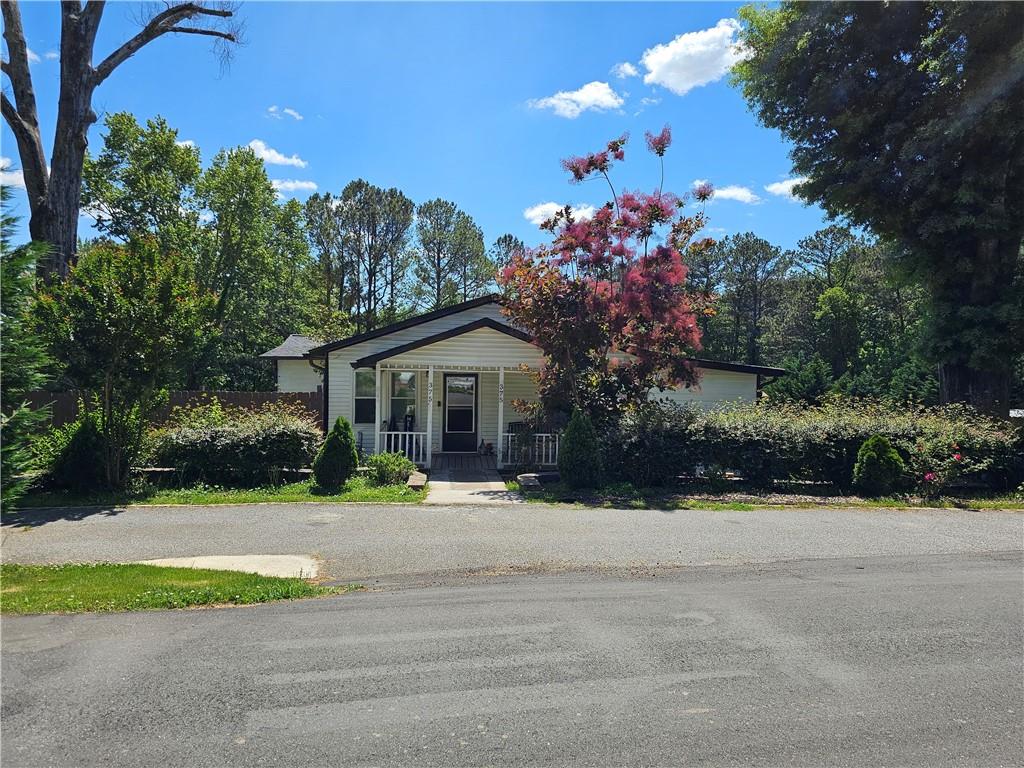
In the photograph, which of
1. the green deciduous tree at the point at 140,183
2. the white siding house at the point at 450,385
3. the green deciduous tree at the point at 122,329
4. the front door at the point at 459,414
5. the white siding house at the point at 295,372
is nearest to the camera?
the green deciduous tree at the point at 122,329

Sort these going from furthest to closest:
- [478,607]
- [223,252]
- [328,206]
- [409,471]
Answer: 1. [328,206]
2. [223,252]
3. [409,471]
4. [478,607]

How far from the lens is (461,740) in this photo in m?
3.10

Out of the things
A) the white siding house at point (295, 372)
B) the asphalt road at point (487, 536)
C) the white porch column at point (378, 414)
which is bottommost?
the asphalt road at point (487, 536)

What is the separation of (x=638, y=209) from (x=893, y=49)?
27.6 feet

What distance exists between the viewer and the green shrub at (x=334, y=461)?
434 inches

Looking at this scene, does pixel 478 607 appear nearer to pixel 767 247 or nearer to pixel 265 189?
pixel 265 189

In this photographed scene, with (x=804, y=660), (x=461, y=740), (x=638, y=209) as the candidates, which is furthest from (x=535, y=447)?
(x=461, y=740)

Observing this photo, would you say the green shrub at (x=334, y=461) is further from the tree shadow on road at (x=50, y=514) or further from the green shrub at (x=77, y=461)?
the green shrub at (x=77, y=461)

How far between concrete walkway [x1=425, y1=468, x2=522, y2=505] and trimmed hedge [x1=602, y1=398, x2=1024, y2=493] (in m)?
2.31

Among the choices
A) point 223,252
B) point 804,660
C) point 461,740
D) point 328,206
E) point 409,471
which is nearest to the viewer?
point 461,740

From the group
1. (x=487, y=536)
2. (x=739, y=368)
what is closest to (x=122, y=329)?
(x=487, y=536)

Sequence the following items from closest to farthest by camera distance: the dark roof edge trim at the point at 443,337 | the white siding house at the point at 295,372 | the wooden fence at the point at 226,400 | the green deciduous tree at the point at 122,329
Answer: the green deciduous tree at the point at 122,329, the dark roof edge trim at the point at 443,337, the wooden fence at the point at 226,400, the white siding house at the point at 295,372

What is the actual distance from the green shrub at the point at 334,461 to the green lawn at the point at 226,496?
0.20 metres

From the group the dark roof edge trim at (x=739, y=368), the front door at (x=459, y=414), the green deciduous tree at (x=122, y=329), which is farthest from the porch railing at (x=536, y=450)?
the green deciduous tree at (x=122, y=329)
